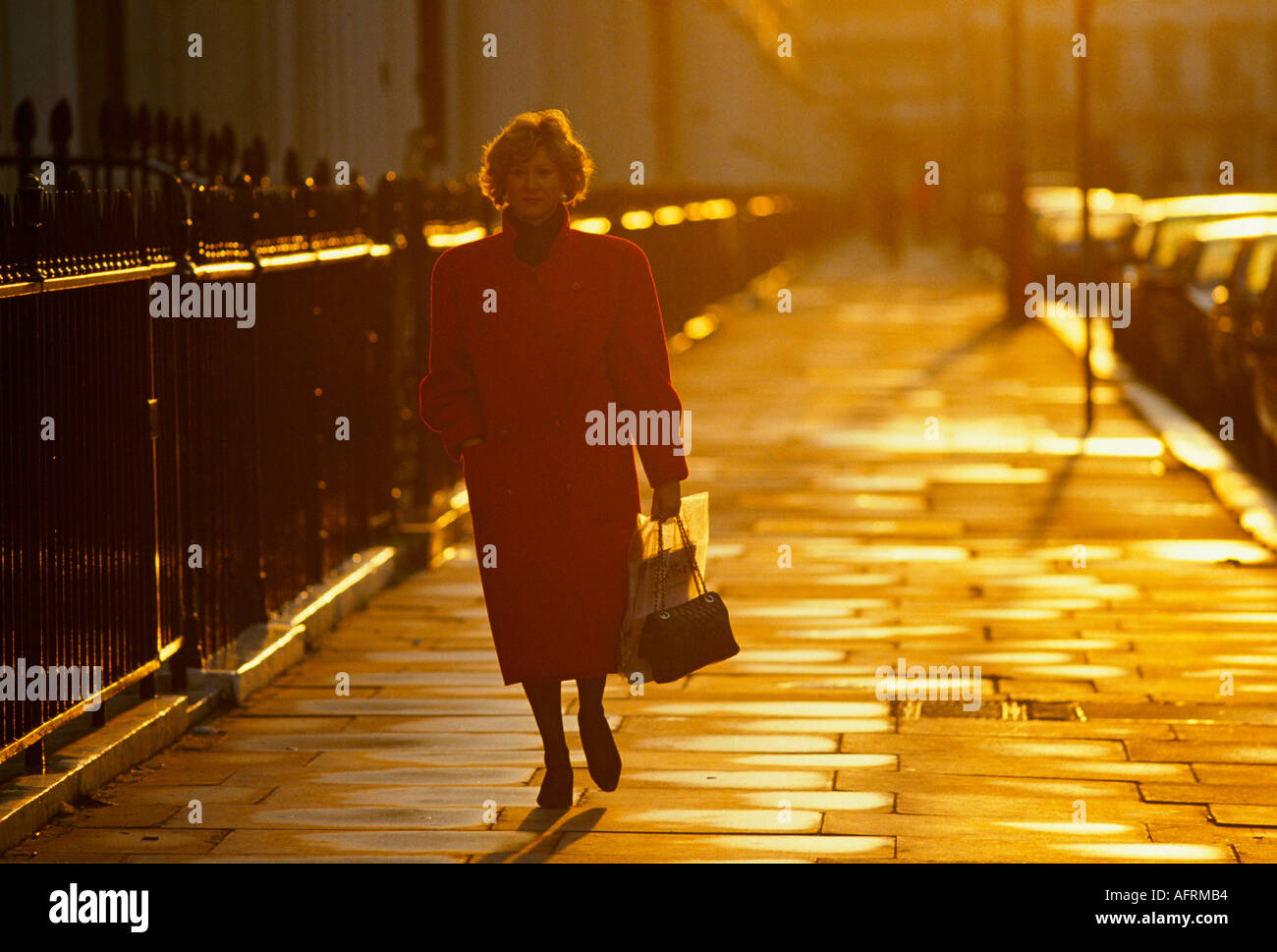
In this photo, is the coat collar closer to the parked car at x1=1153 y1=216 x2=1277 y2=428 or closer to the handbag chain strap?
the handbag chain strap

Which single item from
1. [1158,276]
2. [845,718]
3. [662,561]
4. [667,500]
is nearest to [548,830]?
[662,561]

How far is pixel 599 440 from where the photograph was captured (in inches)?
256

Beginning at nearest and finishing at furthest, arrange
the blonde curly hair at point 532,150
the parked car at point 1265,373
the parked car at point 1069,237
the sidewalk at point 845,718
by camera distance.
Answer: the sidewalk at point 845,718, the blonde curly hair at point 532,150, the parked car at point 1265,373, the parked car at point 1069,237

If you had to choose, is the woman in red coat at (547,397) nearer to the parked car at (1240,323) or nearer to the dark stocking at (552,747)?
the dark stocking at (552,747)

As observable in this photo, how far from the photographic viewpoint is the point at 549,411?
6.48 meters

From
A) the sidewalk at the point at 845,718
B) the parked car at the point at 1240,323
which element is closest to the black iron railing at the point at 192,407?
the sidewalk at the point at 845,718

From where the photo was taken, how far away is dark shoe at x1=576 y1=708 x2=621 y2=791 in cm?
670

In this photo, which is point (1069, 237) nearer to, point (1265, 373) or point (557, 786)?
point (1265, 373)

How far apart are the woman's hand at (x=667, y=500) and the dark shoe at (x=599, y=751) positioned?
1.87 ft

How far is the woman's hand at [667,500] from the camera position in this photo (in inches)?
256

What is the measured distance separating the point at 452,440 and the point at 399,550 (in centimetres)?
486
